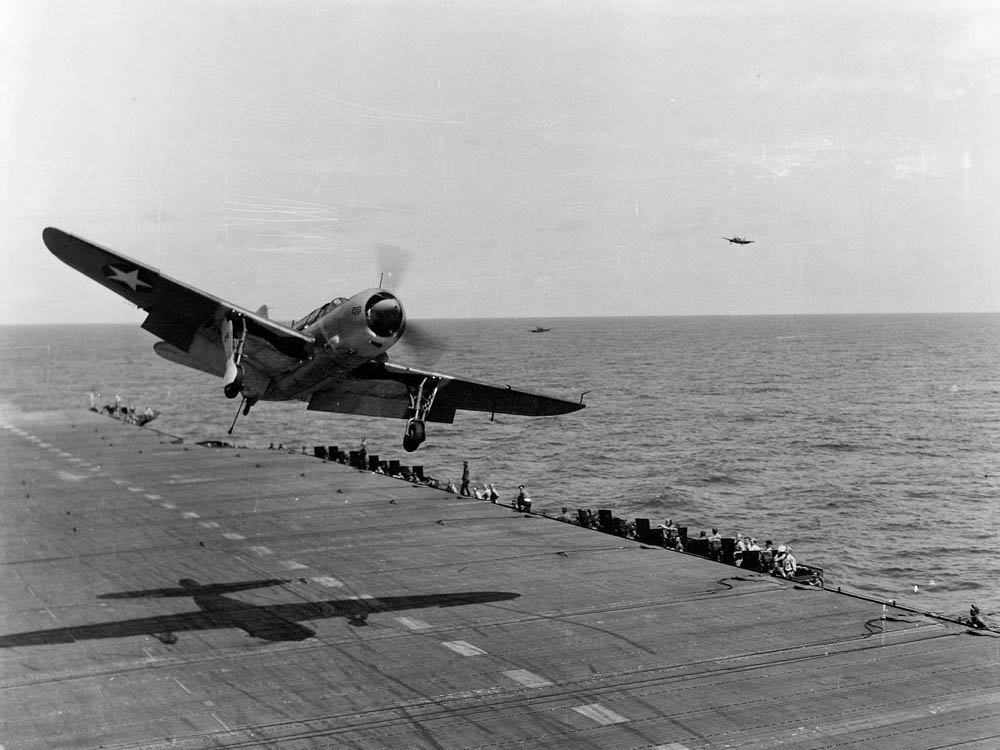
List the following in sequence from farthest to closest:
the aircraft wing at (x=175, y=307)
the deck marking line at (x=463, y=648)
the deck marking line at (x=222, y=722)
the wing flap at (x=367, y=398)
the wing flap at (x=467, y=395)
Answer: the wing flap at (x=367, y=398), the wing flap at (x=467, y=395), the deck marking line at (x=463, y=648), the aircraft wing at (x=175, y=307), the deck marking line at (x=222, y=722)

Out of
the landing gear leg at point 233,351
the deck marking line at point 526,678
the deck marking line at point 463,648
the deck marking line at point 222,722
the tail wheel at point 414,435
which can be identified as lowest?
the deck marking line at point 222,722

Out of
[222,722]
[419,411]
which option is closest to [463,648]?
[419,411]

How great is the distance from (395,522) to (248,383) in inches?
621

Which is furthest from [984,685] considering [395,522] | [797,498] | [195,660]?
[797,498]

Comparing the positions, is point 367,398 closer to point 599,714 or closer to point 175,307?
point 175,307

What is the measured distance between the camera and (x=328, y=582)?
31.2 meters

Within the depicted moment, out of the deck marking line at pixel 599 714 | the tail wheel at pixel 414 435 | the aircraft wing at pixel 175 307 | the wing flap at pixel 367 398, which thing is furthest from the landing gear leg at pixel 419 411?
the deck marking line at pixel 599 714

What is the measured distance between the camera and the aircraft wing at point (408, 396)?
90.4 ft

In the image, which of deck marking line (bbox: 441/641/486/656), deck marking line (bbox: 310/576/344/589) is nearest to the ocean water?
deck marking line (bbox: 441/641/486/656)

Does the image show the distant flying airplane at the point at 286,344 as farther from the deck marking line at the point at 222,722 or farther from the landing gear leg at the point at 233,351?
the deck marking line at the point at 222,722

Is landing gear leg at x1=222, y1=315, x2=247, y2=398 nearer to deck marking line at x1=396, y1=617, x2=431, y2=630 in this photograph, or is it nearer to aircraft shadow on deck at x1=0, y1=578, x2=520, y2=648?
aircraft shadow on deck at x1=0, y1=578, x2=520, y2=648

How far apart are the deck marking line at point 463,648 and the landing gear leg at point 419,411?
209 inches

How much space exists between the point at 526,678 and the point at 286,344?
35.5 feet

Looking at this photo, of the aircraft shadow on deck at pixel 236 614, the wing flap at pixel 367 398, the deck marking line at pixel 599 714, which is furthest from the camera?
the wing flap at pixel 367 398
